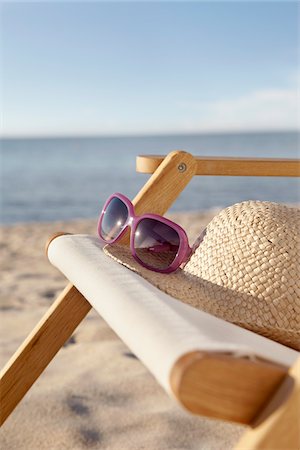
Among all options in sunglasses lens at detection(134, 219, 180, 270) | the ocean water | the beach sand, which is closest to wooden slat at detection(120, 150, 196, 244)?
sunglasses lens at detection(134, 219, 180, 270)

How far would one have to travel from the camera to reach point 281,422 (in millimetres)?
756

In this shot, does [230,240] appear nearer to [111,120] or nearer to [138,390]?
[138,390]

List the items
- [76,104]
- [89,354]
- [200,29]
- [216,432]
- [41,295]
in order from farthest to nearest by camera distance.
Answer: [76,104], [200,29], [41,295], [89,354], [216,432]

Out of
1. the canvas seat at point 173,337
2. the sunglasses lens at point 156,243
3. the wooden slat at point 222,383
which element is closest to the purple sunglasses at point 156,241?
the sunglasses lens at point 156,243

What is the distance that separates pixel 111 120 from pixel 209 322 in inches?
1447

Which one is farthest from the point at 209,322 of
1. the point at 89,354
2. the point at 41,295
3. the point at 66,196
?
the point at 66,196

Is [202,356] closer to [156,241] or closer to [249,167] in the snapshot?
[156,241]

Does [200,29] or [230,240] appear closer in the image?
[230,240]

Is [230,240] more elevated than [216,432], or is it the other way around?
[230,240]

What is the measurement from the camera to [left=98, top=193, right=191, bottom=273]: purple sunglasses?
1.52 m

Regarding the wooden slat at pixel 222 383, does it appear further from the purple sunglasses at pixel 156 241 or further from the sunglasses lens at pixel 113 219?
the sunglasses lens at pixel 113 219

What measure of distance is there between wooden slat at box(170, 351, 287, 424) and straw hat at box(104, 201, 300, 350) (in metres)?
0.48

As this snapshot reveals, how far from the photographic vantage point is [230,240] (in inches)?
58.9

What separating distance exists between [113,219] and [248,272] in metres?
0.42
